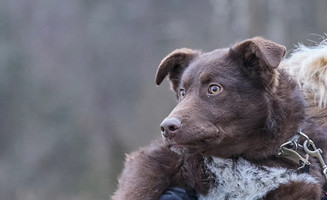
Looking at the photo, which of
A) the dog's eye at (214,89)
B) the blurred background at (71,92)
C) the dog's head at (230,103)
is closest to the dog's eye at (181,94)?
the dog's head at (230,103)

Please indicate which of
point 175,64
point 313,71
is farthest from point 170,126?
point 313,71

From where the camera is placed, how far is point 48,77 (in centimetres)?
1188

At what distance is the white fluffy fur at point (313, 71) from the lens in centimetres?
422

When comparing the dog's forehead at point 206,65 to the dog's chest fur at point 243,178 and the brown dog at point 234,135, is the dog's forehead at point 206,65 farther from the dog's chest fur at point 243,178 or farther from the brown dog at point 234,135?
the dog's chest fur at point 243,178

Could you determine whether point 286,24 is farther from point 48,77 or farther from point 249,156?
point 249,156

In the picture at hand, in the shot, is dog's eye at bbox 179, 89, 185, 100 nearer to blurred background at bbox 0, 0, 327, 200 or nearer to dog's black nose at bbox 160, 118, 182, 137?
dog's black nose at bbox 160, 118, 182, 137

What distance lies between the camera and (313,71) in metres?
4.32

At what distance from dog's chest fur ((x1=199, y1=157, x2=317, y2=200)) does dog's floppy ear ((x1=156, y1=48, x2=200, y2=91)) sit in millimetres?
684

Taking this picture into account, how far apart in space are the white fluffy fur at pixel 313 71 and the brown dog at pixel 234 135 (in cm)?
39

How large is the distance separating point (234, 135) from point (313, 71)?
92cm

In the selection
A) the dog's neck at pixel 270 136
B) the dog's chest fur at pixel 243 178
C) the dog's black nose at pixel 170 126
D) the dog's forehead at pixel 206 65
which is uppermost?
the dog's forehead at pixel 206 65

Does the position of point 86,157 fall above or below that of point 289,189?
below

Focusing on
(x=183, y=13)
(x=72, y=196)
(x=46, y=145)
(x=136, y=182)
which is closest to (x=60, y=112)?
(x=46, y=145)

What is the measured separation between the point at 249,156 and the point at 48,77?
337 inches
